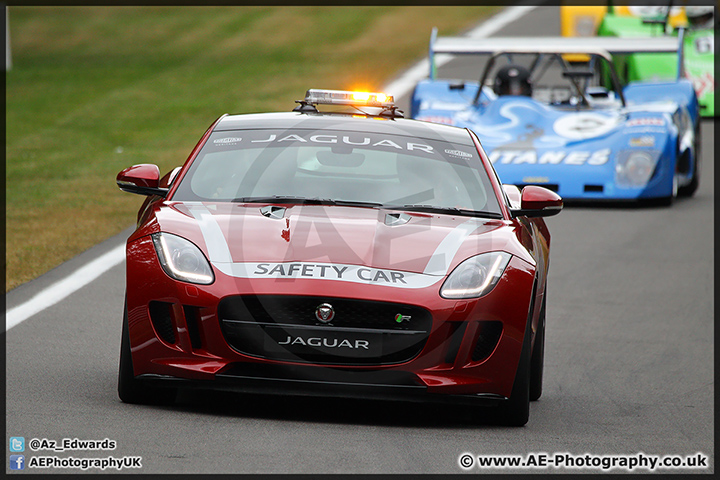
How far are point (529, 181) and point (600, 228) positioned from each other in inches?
41.9

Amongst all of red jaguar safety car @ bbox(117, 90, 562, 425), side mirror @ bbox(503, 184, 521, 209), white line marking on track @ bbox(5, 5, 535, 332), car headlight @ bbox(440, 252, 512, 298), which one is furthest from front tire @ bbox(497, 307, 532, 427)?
white line marking on track @ bbox(5, 5, 535, 332)

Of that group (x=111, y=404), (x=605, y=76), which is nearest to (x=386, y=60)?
(x=605, y=76)

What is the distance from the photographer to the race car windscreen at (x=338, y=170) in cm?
656

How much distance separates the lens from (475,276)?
5.76m

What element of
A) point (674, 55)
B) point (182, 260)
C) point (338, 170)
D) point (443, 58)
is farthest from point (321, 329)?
point (443, 58)

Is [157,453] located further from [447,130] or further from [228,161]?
[447,130]

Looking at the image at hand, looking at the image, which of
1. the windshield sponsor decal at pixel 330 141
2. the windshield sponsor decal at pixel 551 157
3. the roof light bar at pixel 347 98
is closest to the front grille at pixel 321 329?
the windshield sponsor decal at pixel 330 141

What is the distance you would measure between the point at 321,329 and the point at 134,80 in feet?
61.7

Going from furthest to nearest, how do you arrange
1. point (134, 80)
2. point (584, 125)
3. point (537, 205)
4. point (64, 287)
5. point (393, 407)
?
point (134, 80) → point (584, 125) → point (64, 287) → point (537, 205) → point (393, 407)

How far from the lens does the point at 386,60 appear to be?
82.5 ft

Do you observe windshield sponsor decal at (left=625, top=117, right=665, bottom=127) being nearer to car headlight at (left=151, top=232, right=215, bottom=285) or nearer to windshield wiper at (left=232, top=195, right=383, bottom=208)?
windshield wiper at (left=232, top=195, right=383, bottom=208)

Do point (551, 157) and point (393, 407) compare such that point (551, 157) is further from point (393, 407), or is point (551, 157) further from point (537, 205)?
point (393, 407)

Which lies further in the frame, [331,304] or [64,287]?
[64,287]
